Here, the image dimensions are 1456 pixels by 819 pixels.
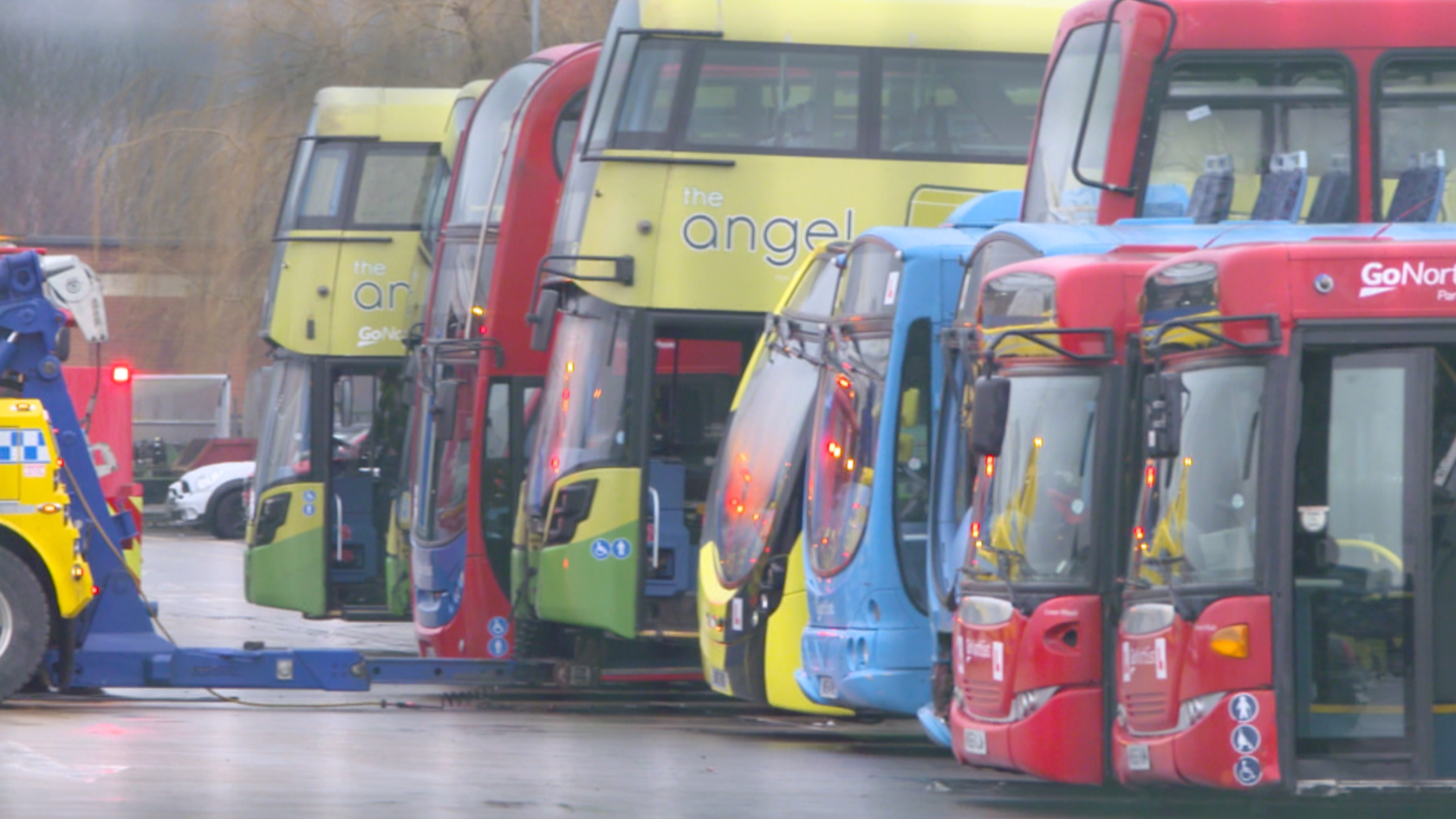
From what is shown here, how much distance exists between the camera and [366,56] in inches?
1321

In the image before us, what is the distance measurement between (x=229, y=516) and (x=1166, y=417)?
3079cm

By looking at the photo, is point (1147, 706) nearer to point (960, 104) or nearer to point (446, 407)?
point (960, 104)

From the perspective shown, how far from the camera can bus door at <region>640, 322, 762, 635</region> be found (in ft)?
47.0

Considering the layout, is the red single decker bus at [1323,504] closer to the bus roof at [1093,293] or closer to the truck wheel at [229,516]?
the bus roof at [1093,293]

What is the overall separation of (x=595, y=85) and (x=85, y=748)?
5.39m

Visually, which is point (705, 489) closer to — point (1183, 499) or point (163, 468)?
point (1183, 499)

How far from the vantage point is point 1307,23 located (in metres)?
12.9

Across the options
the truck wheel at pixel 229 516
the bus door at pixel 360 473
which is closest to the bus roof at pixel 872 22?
the bus door at pixel 360 473

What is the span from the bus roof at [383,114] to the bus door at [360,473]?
235 cm

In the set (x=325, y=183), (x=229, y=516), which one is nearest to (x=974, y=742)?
(x=325, y=183)

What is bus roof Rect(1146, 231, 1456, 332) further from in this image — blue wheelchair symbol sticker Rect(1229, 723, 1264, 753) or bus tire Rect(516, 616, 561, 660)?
bus tire Rect(516, 616, 561, 660)

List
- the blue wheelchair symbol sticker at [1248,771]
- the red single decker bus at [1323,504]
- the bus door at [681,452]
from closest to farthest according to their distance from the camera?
1. the blue wheelchair symbol sticker at [1248,771]
2. the red single decker bus at [1323,504]
3. the bus door at [681,452]

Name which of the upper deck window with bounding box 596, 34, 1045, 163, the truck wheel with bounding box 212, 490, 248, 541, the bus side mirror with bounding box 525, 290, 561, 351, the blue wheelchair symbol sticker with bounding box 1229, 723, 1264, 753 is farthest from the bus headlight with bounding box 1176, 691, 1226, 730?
the truck wheel with bounding box 212, 490, 248, 541

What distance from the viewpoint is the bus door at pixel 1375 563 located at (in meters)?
8.58
